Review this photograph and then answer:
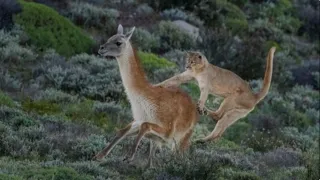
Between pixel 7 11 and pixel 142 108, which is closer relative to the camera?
pixel 142 108

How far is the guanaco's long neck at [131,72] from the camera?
10.2 meters

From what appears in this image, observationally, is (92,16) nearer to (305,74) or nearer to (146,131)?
(305,74)

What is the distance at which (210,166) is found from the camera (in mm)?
11422

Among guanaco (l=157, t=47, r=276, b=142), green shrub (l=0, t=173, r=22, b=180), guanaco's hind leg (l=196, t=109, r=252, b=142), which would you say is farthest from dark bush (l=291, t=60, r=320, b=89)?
green shrub (l=0, t=173, r=22, b=180)

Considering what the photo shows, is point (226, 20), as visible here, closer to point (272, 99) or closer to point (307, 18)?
point (307, 18)

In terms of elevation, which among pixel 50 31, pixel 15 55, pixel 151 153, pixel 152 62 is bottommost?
pixel 152 62

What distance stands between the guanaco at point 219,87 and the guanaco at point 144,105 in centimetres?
30

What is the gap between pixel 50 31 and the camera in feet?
72.1

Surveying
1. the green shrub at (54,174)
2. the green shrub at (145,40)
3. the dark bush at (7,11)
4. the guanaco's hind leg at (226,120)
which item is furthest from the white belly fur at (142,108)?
the green shrub at (145,40)

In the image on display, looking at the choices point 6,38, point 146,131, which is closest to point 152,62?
point 6,38

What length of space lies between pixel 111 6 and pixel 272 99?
25.0ft

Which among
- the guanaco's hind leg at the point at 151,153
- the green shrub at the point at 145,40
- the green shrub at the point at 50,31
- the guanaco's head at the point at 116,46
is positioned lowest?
the green shrub at the point at 145,40

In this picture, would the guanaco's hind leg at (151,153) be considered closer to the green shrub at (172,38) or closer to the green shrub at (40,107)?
the green shrub at (40,107)

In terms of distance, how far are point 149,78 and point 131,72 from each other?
35.0 ft
